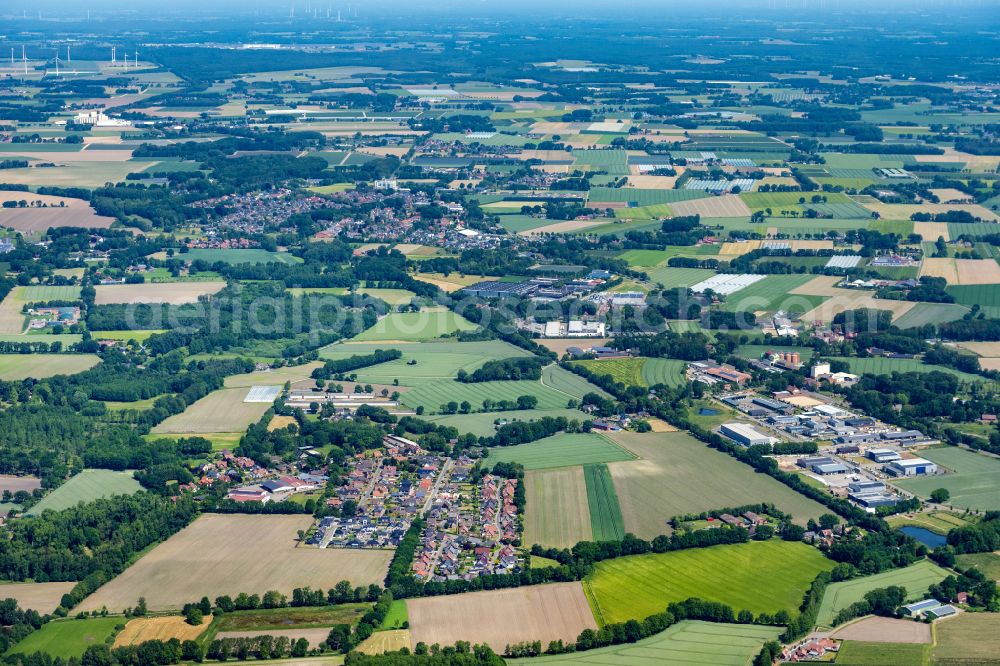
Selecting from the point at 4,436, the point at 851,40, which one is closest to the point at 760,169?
the point at 4,436

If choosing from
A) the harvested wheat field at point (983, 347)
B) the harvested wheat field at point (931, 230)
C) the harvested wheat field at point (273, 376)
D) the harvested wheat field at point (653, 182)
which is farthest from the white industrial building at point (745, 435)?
the harvested wheat field at point (653, 182)

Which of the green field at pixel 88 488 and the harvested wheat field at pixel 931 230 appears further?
the harvested wheat field at pixel 931 230

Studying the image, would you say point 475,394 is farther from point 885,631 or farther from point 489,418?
point 885,631

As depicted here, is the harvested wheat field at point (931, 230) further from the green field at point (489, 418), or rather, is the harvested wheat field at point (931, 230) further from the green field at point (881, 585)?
the green field at point (881, 585)

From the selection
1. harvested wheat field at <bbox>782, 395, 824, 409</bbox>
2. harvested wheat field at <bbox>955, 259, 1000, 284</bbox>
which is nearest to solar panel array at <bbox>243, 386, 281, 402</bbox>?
harvested wheat field at <bbox>782, 395, 824, 409</bbox>

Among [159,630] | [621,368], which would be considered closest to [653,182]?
[621,368]
